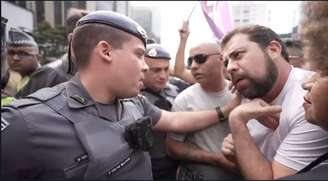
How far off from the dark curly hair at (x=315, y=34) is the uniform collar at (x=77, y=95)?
2.61 ft

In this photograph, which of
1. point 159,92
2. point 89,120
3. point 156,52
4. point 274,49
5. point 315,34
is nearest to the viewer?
point 315,34

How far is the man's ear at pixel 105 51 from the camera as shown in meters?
1.46

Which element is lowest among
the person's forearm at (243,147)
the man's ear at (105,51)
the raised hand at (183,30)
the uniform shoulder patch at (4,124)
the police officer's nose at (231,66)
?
the person's forearm at (243,147)

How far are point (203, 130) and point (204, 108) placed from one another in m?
0.16

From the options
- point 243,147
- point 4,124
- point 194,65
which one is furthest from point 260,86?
point 4,124

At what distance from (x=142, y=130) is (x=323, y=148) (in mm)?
705

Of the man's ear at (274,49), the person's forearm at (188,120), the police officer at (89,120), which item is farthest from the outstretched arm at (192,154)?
the police officer at (89,120)

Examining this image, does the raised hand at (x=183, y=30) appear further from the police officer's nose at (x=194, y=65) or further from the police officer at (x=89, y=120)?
the police officer at (x=89, y=120)

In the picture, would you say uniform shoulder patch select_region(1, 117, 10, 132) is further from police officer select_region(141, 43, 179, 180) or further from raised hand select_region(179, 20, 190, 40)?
raised hand select_region(179, 20, 190, 40)

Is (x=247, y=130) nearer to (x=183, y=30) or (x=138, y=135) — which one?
(x=138, y=135)

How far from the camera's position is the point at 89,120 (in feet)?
4.41

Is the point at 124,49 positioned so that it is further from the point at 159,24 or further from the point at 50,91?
the point at 159,24

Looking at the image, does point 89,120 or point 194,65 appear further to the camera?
point 194,65

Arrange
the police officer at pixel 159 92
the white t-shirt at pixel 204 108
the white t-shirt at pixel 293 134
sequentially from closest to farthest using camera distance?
the white t-shirt at pixel 293 134
the white t-shirt at pixel 204 108
the police officer at pixel 159 92
